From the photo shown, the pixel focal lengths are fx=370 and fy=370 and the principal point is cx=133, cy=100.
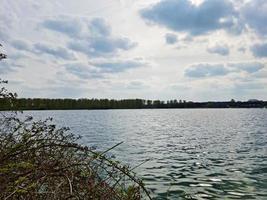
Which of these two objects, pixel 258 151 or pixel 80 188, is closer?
pixel 80 188

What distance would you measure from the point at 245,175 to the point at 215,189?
10.7 feet

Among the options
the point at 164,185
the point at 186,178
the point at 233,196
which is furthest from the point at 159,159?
the point at 233,196

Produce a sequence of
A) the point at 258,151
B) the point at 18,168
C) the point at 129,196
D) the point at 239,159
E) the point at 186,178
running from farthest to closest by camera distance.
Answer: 1. the point at 258,151
2. the point at 239,159
3. the point at 186,178
4. the point at 129,196
5. the point at 18,168

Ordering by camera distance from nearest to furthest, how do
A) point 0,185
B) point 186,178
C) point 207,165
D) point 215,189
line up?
point 0,185, point 215,189, point 186,178, point 207,165

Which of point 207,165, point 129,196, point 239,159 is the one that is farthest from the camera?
point 239,159

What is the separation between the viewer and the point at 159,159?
2144 centimetres

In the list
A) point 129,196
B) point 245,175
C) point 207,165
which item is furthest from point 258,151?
point 129,196

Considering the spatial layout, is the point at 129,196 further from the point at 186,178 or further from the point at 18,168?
the point at 186,178

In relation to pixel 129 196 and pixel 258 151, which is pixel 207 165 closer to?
pixel 258 151

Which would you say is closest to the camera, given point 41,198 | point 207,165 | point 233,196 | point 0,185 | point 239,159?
point 0,185

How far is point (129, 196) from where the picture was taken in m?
6.26

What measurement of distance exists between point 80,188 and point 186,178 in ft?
40.0

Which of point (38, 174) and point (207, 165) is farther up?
point (38, 174)

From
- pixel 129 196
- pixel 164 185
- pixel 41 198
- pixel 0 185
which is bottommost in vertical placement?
pixel 164 185
